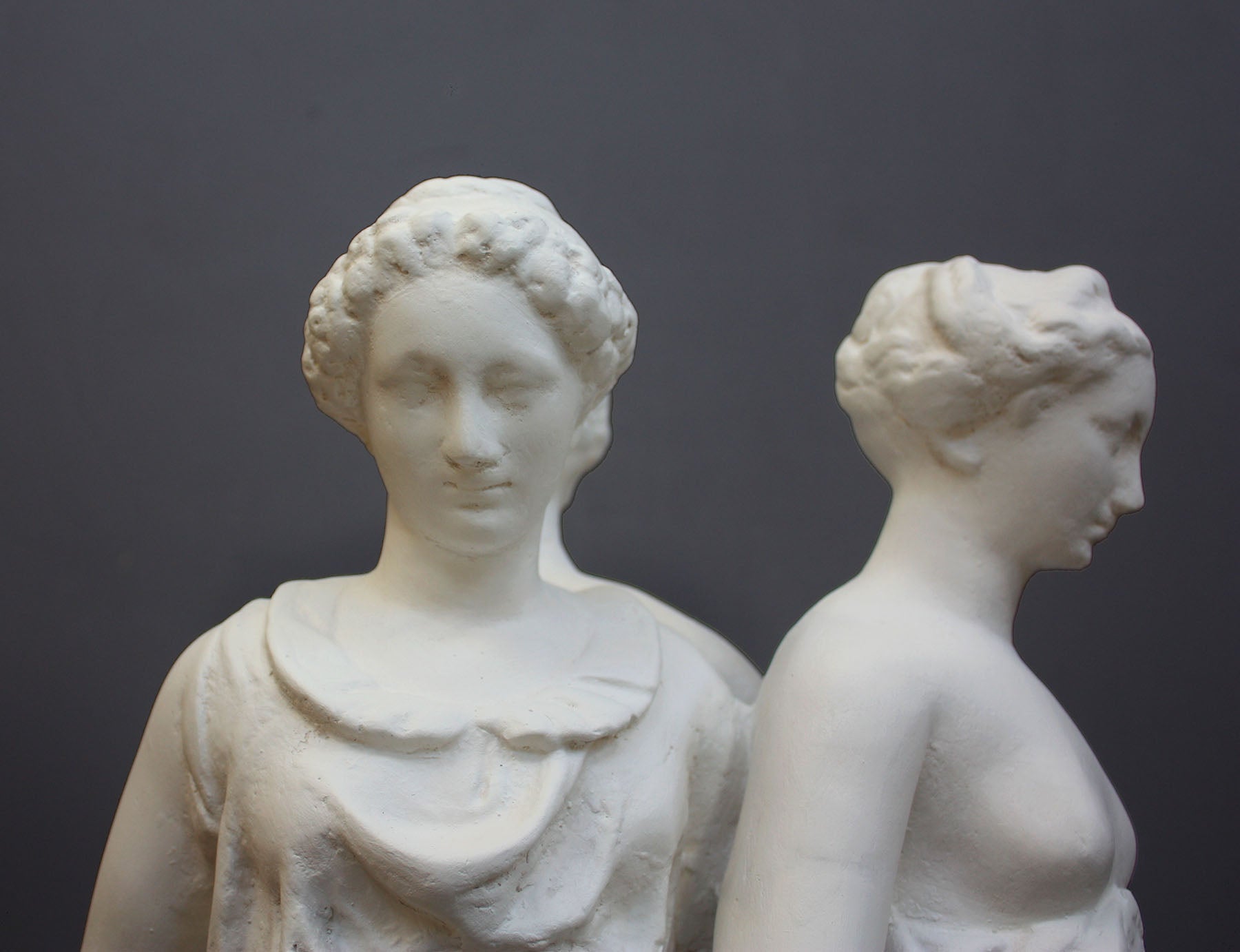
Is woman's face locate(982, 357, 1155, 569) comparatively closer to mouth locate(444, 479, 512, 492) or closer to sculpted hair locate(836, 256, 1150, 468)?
sculpted hair locate(836, 256, 1150, 468)

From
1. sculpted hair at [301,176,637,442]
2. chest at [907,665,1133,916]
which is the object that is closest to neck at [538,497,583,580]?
sculpted hair at [301,176,637,442]

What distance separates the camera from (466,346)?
197 cm

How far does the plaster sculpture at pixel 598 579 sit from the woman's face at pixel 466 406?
0.44 m

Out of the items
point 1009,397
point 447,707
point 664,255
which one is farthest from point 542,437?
point 664,255

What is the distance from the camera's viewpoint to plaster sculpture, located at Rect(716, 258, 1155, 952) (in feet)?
6.37

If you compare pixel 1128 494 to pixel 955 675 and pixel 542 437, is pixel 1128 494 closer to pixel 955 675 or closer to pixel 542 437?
pixel 955 675

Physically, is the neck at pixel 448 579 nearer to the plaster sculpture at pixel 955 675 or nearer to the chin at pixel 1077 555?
the plaster sculpture at pixel 955 675

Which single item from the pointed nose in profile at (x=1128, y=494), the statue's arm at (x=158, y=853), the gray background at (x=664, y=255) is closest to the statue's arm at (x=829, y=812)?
the pointed nose in profile at (x=1128, y=494)

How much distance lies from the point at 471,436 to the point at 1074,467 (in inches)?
31.5

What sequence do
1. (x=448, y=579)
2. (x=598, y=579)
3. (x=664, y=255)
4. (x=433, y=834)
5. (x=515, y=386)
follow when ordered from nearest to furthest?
(x=433, y=834), (x=515, y=386), (x=448, y=579), (x=598, y=579), (x=664, y=255)

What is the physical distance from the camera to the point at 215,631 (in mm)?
2131

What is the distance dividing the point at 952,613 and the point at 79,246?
1.98 metres

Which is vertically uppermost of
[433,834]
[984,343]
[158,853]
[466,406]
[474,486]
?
[984,343]

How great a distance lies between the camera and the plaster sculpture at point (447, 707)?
1932mm
